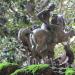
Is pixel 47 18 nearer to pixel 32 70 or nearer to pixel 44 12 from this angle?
pixel 44 12

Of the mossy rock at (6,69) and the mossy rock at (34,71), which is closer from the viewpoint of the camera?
the mossy rock at (34,71)

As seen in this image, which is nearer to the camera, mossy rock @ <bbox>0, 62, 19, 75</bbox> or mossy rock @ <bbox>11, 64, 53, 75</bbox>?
mossy rock @ <bbox>11, 64, 53, 75</bbox>

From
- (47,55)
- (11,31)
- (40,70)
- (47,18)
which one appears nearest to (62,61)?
(47,55)

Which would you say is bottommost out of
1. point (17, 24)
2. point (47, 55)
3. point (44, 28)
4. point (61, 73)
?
point (61, 73)

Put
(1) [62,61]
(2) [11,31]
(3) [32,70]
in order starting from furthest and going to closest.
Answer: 1. (2) [11,31]
2. (1) [62,61]
3. (3) [32,70]

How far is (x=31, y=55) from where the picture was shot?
29.1 feet

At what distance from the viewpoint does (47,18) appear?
8891 millimetres

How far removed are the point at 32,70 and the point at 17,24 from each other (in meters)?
8.20

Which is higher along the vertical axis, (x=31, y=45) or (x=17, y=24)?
(x=17, y=24)

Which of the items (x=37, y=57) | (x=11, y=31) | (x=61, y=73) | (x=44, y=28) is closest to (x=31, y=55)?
(x=37, y=57)

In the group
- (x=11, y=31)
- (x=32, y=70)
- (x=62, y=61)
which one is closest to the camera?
(x=32, y=70)

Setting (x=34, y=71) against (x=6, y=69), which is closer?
(x=34, y=71)

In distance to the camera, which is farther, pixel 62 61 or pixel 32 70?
pixel 62 61

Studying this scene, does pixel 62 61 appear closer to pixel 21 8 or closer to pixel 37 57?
pixel 37 57
